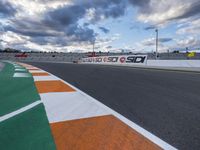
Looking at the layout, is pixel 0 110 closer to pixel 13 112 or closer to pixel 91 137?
pixel 13 112

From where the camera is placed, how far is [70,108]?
4.61 m

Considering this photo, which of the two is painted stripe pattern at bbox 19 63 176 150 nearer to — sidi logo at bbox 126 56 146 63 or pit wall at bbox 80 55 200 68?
pit wall at bbox 80 55 200 68

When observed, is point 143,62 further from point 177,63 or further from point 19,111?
point 19,111

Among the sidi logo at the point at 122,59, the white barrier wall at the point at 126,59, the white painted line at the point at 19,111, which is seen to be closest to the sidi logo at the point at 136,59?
the white barrier wall at the point at 126,59

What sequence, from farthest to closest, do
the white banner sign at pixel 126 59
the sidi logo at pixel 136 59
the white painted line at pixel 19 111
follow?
the white banner sign at pixel 126 59, the sidi logo at pixel 136 59, the white painted line at pixel 19 111

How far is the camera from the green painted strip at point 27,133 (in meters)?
2.73

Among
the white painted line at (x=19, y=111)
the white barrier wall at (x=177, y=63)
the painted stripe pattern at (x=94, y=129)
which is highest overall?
the white barrier wall at (x=177, y=63)

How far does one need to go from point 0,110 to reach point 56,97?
180 cm

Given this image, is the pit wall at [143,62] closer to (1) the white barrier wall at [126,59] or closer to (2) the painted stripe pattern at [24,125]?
(1) the white barrier wall at [126,59]

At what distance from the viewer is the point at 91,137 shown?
303 cm

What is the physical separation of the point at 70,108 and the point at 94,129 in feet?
4.66

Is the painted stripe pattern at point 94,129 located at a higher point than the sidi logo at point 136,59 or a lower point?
lower

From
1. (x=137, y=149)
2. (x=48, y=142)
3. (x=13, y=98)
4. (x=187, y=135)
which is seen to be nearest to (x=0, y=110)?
(x=13, y=98)

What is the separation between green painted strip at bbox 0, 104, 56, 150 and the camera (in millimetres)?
2729
